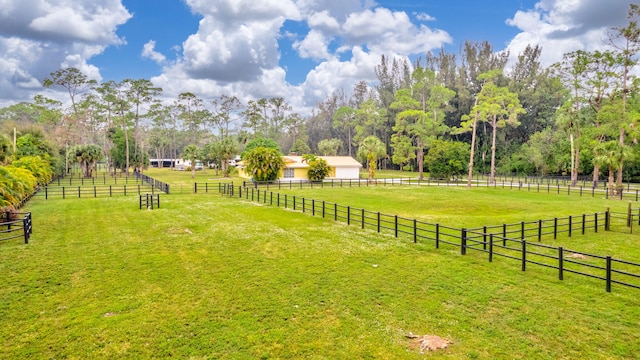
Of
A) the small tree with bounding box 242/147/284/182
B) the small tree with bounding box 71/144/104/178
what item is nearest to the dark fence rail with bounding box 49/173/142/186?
the small tree with bounding box 71/144/104/178

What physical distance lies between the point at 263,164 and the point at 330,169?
1071 centimetres

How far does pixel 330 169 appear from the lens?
4834 centimetres

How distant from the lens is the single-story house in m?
50.2

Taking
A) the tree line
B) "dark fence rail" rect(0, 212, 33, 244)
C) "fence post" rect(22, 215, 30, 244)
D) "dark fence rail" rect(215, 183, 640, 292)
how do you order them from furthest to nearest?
the tree line < "fence post" rect(22, 215, 30, 244) < "dark fence rail" rect(0, 212, 33, 244) < "dark fence rail" rect(215, 183, 640, 292)

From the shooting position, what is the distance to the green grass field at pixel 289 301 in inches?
248

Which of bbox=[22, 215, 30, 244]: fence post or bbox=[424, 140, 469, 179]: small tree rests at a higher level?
bbox=[424, 140, 469, 179]: small tree

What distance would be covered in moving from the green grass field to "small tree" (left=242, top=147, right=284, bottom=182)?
26.7 metres

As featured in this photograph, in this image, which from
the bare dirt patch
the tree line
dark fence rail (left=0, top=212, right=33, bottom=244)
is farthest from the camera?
the tree line

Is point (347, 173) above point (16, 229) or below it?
above

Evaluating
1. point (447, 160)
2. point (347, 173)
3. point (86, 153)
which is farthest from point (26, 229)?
point (447, 160)

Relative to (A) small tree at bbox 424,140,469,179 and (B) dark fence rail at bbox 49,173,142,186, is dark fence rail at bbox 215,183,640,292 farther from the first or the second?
(B) dark fence rail at bbox 49,173,142,186

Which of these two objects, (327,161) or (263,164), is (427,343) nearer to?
(263,164)

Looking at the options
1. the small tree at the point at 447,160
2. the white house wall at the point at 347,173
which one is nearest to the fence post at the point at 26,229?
the white house wall at the point at 347,173

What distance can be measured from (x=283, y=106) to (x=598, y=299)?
94178mm
